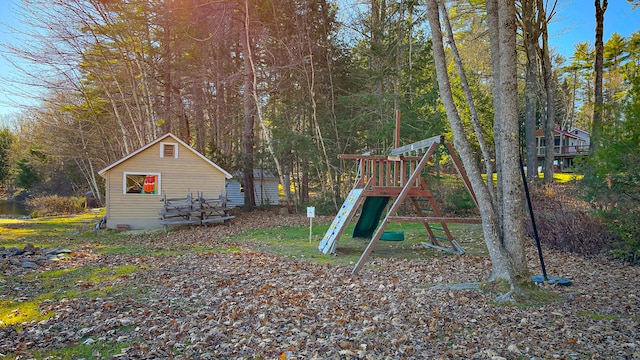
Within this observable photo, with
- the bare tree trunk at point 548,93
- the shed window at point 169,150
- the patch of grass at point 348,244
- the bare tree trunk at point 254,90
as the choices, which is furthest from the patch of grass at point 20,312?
the bare tree trunk at point 548,93

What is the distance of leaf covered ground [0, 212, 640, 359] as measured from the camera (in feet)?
12.1

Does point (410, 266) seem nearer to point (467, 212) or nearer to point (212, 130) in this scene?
point (467, 212)

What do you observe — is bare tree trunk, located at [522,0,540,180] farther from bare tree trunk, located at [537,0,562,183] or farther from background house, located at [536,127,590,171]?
background house, located at [536,127,590,171]

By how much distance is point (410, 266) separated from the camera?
768 cm

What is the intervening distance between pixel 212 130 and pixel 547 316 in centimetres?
Result: 2348

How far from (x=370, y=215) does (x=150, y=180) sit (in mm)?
10804

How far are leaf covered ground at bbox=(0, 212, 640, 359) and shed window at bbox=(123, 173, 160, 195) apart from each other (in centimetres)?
868

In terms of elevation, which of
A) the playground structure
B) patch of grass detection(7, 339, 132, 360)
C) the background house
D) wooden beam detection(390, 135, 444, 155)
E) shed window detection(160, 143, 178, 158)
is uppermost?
the background house

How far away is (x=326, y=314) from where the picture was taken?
4.69 meters

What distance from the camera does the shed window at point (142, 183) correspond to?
16.2m

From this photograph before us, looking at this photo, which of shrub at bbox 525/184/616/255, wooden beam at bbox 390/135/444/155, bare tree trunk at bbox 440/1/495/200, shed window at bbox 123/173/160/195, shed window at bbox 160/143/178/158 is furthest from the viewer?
shed window at bbox 160/143/178/158

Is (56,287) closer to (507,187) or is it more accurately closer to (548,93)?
(507,187)

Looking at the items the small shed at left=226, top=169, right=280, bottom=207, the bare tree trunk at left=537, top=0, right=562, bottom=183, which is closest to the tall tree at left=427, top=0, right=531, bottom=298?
the bare tree trunk at left=537, top=0, right=562, bottom=183

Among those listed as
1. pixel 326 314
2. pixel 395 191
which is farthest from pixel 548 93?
pixel 326 314
